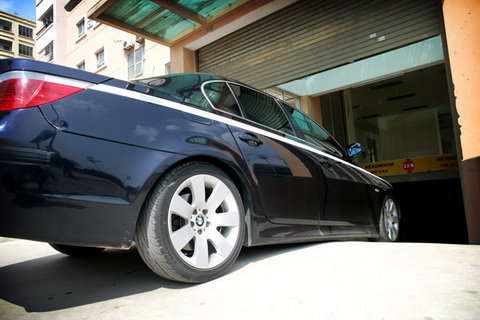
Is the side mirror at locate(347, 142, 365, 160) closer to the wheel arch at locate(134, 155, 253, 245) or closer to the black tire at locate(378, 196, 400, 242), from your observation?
the black tire at locate(378, 196, 400, 242)

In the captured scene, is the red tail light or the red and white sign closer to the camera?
the red tail light

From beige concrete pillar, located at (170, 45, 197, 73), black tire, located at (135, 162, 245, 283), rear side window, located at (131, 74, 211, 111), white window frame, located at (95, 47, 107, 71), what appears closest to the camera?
black tire, located at (135, 162, 245, 283)

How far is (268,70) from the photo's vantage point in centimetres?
643

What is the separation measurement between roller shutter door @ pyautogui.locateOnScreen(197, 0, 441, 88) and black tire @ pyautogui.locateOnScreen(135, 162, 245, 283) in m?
4.44

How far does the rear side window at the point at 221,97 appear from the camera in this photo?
2.16 m

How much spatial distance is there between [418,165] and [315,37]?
28.8ft

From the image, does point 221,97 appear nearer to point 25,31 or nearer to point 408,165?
point 408,165

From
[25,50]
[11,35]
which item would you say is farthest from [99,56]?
[25,50]

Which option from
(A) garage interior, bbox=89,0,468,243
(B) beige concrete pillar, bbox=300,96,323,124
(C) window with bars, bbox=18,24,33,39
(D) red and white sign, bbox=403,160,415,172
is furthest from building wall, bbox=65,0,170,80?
(C) window with bars, bbox=18,24,33,39

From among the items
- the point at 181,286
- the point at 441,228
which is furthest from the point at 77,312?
the point at 441,228

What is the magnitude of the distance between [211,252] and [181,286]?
0.82ft

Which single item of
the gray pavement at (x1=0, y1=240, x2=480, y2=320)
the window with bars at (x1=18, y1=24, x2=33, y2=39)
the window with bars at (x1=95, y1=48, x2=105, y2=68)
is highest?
the window with bars at (x1=18, y1=24, x2=33, y2=39)

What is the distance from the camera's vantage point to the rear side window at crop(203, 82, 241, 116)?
2158mm

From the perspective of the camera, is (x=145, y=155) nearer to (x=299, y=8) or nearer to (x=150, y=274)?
(x=150, y=274)
